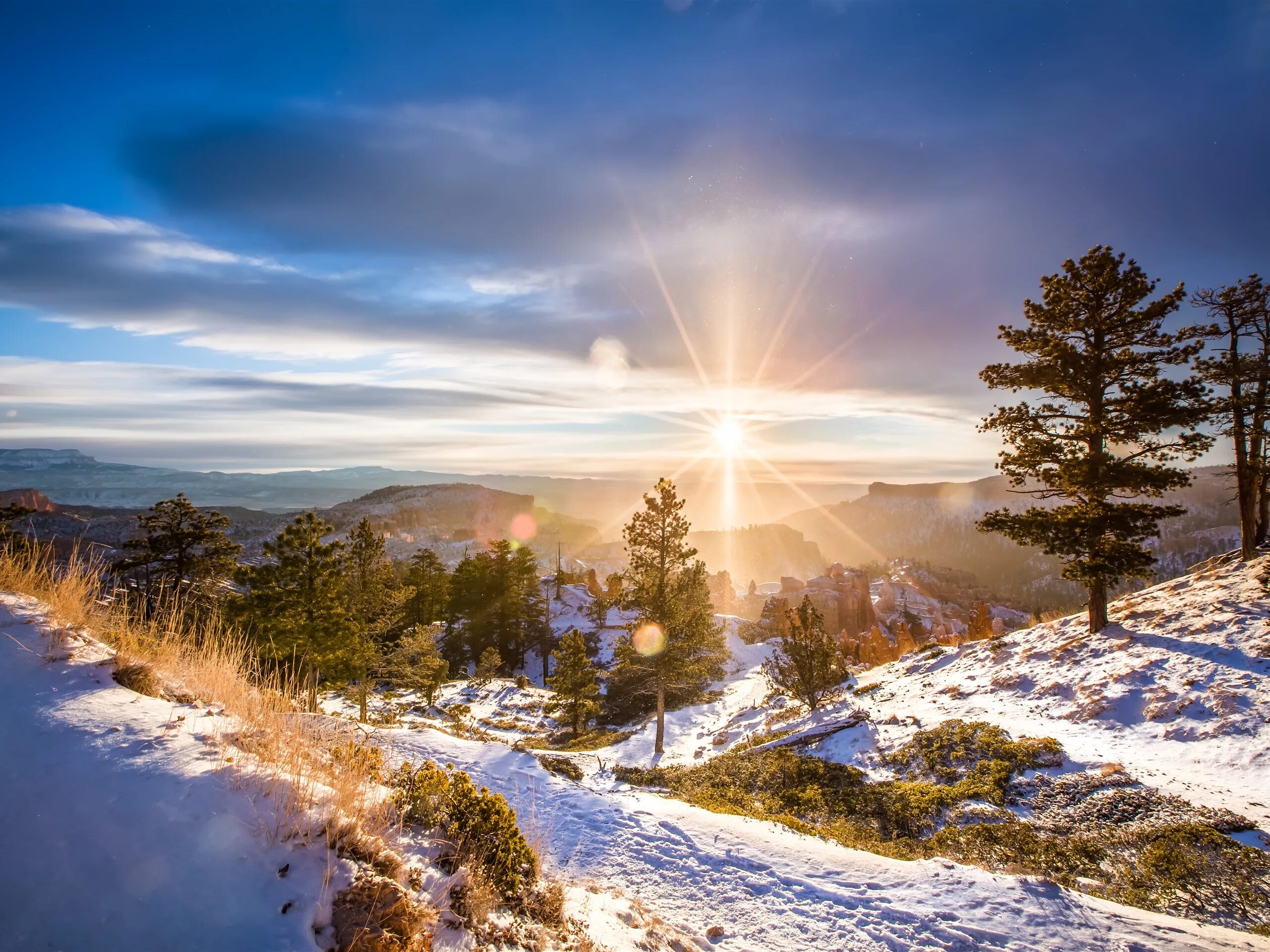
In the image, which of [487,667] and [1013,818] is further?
[487,667]

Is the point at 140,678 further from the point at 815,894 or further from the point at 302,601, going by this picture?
the point at 302,601

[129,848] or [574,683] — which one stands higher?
[129,848]

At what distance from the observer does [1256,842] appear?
297 inches

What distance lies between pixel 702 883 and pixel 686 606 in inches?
638

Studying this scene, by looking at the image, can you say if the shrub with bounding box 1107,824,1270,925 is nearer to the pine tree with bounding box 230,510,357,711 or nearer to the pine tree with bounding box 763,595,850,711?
the pine tree with bounding box 763,595,850,711

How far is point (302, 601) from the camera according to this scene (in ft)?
63.7

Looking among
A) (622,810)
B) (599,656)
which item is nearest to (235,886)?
(622,810)

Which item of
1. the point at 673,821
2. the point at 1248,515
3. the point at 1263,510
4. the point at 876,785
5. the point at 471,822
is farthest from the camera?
the point at 1263,510

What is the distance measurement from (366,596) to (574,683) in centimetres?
1058

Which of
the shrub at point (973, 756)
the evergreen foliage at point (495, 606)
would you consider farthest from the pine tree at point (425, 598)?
the shrub at point (973, 756)

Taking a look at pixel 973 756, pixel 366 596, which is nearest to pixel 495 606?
pixel 366 596

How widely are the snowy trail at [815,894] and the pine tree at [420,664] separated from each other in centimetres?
1496

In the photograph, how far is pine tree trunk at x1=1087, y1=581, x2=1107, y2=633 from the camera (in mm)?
15391

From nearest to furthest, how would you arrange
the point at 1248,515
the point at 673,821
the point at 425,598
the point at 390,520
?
the point at 673,821 < the point at 1248,515 < the point at 425,598 < the point at 390,520
